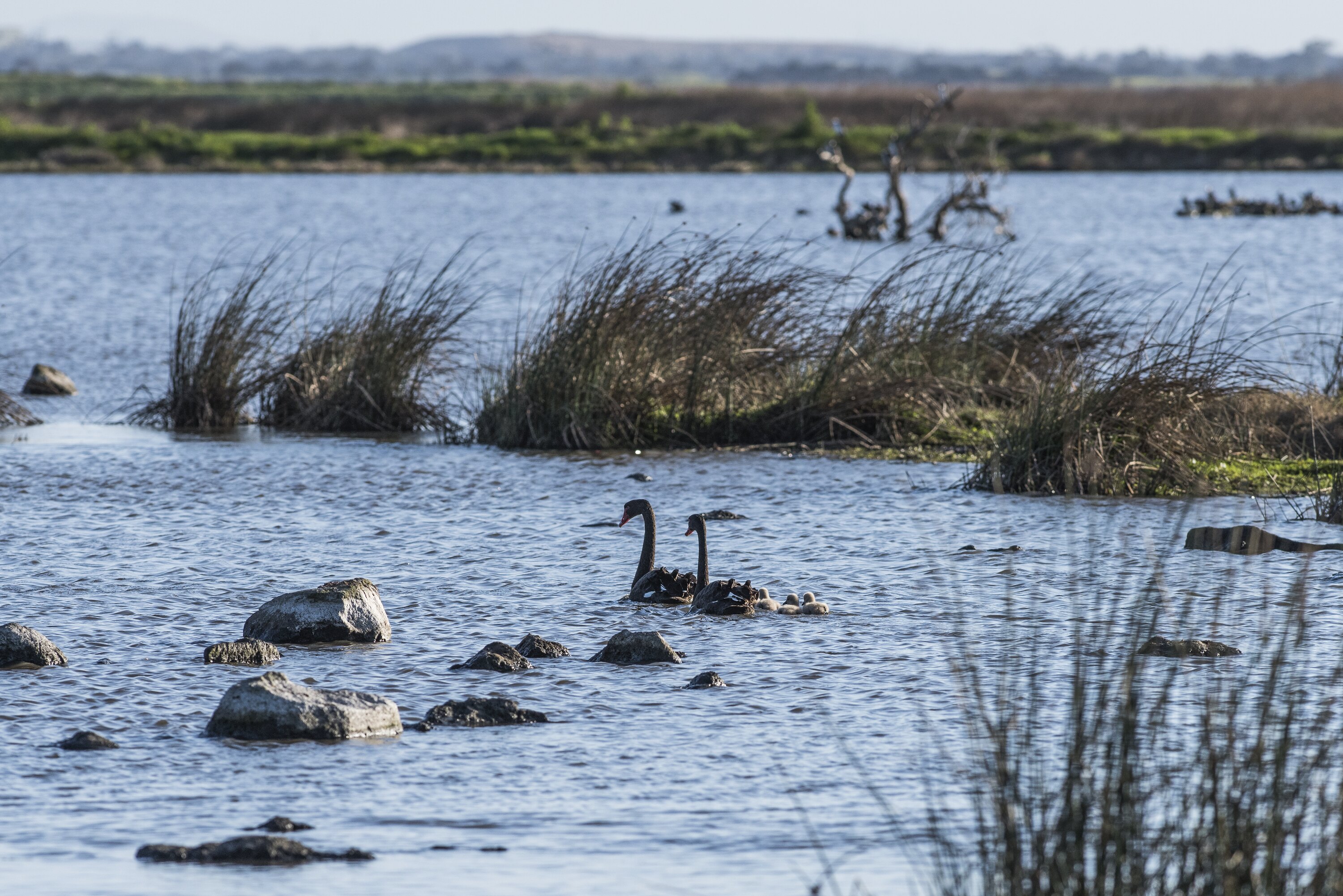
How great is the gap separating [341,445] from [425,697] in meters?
7.71

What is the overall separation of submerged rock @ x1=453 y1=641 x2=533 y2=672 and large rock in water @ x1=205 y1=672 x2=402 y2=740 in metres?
0.93

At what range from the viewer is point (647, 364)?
13969 millimetres

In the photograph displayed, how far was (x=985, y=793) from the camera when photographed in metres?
5.65

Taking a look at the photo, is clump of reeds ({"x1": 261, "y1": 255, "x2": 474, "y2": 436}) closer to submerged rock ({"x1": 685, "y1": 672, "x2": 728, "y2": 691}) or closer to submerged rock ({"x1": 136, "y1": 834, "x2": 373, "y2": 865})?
submerged rock ({"x1": 685, "y1": 672, "x2": 728, "y2": 691})

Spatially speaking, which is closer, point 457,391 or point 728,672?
point 728,672

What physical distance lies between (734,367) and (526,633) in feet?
20.5

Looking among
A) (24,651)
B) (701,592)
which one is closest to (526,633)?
(701,592)

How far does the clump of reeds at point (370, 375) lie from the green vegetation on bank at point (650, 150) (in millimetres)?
48996

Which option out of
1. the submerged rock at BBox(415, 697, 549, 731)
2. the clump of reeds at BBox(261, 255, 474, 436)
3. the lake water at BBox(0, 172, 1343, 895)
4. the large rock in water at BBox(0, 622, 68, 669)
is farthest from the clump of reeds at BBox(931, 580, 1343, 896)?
the clump of reeds at BBox(261, 255, 474, 436)

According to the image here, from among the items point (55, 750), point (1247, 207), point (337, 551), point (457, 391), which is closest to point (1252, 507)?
point (337, 551)

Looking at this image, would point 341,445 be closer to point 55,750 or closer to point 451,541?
point 451,541

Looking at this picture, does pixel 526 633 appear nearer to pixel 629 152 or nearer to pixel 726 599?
pixel 726 599

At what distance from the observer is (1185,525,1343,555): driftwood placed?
32.0 ft

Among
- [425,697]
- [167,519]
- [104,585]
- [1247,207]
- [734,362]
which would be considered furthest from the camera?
[1247,207]
